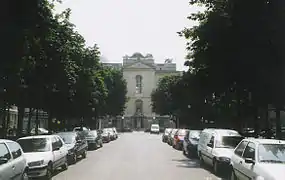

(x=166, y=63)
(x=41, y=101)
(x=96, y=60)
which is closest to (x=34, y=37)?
(x=41, y=101)

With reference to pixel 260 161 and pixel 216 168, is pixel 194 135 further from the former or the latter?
pixel 260 161

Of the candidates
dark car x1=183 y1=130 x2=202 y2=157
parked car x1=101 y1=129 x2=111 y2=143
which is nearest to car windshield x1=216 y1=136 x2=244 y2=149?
dark car x1=183 y1=130 x2=202 y2=157

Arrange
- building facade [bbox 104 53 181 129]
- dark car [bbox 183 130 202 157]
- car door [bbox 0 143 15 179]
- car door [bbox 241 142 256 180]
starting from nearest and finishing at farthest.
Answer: car door [bbox 0 143 15 179] < car door [bbox 241 142 256 180] < dark car [bbox 183 130 202 157] < building facade [bbox 104 53 181 129]

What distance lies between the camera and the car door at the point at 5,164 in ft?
33.7

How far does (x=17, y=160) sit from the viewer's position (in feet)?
38.1

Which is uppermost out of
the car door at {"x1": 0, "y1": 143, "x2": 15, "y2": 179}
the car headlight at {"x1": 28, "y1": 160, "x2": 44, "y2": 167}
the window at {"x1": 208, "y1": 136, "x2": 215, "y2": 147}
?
the window at {"x1": 208, "y1": 136, "x2": 215, "y2": 147}

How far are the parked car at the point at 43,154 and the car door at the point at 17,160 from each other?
9.26ft

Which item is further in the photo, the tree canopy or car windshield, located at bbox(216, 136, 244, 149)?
the tree canopy

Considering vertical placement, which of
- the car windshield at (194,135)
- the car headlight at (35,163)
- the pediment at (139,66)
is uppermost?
the pediment at (139,66)

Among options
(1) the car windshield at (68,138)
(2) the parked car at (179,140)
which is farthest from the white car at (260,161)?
(2) the parked car at (179,140)

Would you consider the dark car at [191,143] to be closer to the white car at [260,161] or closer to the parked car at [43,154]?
the parked car at [43,154]

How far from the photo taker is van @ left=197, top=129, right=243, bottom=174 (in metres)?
16.9

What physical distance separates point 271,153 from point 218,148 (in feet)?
22.5

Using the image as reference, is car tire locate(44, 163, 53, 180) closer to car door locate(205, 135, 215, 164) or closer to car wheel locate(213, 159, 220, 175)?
car wheel locate(213, 159, 220, 175)
